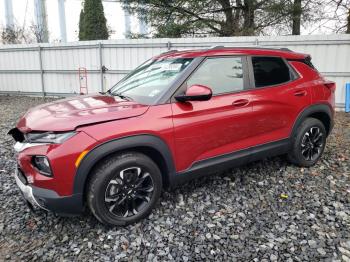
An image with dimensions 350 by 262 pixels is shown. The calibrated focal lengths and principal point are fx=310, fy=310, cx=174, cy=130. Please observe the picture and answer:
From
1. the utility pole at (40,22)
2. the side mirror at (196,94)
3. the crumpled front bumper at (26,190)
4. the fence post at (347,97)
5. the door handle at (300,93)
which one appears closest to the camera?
the crumpled front bumper at (26,190)

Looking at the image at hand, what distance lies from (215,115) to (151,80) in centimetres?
86

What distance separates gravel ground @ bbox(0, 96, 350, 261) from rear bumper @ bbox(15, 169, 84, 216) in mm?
348

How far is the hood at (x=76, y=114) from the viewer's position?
2.73m

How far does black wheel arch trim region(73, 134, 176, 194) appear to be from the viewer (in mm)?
2682

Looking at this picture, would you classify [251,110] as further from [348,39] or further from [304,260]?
[348,39]

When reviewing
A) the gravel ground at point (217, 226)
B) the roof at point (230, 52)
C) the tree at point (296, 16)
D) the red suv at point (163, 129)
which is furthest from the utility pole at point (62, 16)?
the roof at point (230, 52)

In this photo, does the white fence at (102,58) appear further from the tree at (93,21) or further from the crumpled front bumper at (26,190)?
the crumpled front bumper at (26,190)

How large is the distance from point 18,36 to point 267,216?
A: 19.8 meters

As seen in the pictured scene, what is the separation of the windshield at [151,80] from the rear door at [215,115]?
193 millimetres

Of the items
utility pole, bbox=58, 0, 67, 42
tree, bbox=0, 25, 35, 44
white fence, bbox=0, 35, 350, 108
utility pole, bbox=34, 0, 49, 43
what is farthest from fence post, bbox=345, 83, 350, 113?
utility pole, bbox=58, 0, 67, 42

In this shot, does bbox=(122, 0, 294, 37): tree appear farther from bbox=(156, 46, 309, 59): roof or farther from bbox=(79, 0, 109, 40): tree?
bbox=(156, 46, 309, 59): roof

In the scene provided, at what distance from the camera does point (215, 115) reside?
10.9ft

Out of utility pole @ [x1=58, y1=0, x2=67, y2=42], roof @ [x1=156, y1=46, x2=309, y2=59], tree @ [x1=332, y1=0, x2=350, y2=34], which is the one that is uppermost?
utility pole @ [x1=58, y1=0, x2=67, y2=42]

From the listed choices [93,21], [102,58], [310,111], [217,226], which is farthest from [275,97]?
[93,21]
